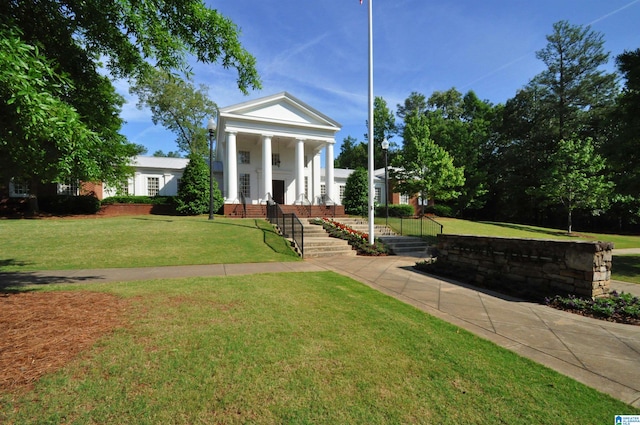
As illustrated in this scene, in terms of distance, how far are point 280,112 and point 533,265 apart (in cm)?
2081

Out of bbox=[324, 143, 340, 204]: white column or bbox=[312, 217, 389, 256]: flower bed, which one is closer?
bbox=[312, 217, 389, 256]: flower bed

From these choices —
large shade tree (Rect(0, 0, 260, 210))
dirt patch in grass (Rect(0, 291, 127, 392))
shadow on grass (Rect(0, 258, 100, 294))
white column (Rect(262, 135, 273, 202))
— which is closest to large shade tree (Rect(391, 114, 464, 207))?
white column (Rect(262, 135, 273, 202))

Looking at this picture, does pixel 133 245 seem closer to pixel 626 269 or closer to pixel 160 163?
pixel 626 269

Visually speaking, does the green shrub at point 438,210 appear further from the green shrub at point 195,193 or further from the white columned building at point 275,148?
the green shrub at point 195,193

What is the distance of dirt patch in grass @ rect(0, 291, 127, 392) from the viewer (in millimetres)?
2684

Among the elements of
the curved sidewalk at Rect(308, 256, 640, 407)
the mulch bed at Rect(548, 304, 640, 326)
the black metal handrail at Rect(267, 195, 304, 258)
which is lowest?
the mulch bed at Rect(548, 304, 640, 326)

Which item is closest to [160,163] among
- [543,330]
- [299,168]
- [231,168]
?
[231,168]

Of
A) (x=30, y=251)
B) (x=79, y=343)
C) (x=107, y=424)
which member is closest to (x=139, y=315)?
(x=79, y=343)

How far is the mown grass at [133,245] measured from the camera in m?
8.58

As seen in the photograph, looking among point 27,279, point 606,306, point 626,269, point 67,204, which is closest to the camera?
point 606,306

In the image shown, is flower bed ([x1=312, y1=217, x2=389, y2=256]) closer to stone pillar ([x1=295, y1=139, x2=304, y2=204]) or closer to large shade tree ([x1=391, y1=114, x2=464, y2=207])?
stone pillar ([x1=295, y1=139, x2=304, y2=204])

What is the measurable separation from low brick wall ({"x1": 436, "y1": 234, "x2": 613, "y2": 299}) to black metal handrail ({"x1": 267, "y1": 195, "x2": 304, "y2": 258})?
5.19m

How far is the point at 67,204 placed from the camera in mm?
20734

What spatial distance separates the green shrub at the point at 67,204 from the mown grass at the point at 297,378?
21931 millimetres
